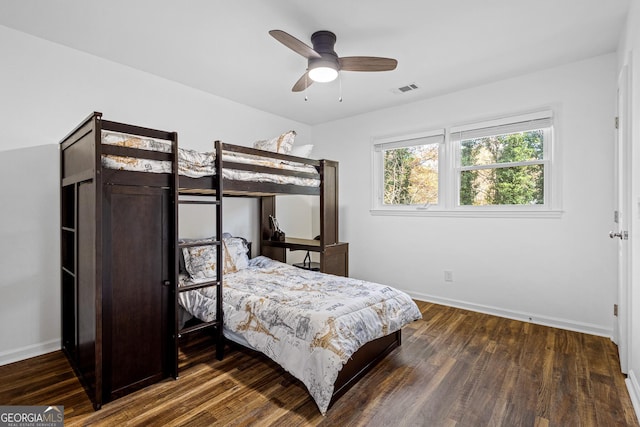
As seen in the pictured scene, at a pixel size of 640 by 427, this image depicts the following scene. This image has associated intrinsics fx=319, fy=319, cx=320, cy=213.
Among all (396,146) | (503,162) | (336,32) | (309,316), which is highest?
(336,32)

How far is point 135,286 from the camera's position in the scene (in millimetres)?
2064

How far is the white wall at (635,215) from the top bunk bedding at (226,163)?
2556 millimetres

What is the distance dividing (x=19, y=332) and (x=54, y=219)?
0.91 meters

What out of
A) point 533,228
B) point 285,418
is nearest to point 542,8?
point 533,228

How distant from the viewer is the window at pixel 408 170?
13.2ft

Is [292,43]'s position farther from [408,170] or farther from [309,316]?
[408,170]

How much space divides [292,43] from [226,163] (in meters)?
1.08

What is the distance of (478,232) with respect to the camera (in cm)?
363

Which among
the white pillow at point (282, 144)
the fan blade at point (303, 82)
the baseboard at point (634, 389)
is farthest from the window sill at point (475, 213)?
the fan blade at point (303, 82)

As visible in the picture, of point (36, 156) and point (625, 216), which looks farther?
point (36, 156)

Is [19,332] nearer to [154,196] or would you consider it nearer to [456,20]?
[154,196]

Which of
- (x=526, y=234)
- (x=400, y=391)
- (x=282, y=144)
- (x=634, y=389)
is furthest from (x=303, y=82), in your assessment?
(x=634, y=389)

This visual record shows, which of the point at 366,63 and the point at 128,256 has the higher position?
the point at 366,63

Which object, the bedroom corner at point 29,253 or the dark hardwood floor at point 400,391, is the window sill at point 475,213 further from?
the bedroom corner at point 29,253
